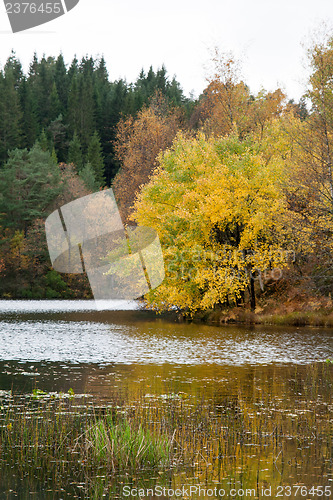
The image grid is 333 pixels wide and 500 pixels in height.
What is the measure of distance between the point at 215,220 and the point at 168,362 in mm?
16139

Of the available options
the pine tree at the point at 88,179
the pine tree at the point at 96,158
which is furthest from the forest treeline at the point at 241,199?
the pine tree at the point at 96,158

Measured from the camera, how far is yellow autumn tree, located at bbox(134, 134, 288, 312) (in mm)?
37125

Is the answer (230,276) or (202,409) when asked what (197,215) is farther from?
(202,409)

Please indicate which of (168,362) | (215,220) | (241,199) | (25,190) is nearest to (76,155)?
(25,190)

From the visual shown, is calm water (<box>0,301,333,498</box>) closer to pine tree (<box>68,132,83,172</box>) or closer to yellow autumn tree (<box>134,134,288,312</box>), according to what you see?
yellow autumn tree (<box>134,134,288,312</box>)

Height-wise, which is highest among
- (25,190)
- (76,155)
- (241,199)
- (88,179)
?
(76,155)

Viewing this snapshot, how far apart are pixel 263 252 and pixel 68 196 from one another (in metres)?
53.6

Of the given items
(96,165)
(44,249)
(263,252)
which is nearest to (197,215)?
(263,252)

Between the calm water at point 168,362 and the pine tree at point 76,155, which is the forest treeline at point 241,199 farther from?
the pine tree at point 76,155

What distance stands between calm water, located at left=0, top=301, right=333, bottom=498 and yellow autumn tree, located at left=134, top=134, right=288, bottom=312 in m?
3.40

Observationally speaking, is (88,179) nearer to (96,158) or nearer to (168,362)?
(96,158)

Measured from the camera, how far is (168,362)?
71.1 ft

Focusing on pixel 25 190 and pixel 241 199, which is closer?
pixel 241 199

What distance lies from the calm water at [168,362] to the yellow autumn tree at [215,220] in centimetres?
340
